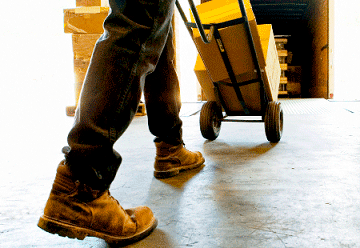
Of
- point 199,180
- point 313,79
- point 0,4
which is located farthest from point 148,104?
point 0,4

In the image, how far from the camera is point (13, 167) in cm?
164

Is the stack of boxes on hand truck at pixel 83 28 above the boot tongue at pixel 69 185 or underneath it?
above

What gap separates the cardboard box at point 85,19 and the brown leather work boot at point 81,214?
4183 millimetres

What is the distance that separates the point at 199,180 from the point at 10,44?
9.87 meters

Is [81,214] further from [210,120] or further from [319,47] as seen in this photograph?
[319,47]

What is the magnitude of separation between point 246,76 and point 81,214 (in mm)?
1655

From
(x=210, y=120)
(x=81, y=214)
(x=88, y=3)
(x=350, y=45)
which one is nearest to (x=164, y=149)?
(x=81, y=214)

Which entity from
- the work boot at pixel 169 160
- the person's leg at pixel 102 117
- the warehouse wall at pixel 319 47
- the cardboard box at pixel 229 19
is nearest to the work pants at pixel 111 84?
the person's leg at pixel 102 117

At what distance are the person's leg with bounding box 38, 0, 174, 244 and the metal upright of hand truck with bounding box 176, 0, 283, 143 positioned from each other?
1047 mm

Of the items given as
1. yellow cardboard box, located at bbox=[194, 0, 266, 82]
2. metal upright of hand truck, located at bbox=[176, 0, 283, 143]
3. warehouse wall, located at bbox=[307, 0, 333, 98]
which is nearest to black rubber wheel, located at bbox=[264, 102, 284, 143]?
metal upright of hand truck, located at bbox=[176, 0, 283, 143]

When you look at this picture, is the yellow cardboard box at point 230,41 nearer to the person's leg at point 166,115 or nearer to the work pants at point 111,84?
the person's leg at point 166,115

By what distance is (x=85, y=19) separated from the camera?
15.0 ft

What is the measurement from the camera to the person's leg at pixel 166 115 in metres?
1.28

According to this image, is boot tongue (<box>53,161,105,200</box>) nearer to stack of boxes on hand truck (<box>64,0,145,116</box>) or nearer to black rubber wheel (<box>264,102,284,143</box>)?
black rubber wheel (<box>264,102,284,143</box>)
